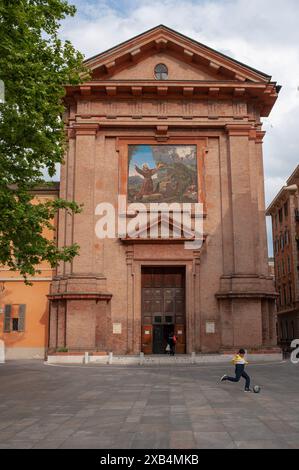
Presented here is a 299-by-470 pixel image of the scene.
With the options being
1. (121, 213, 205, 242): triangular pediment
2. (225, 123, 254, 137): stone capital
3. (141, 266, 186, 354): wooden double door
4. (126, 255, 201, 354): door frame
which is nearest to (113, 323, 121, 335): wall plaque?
(126, 255, 201, 354): door frame

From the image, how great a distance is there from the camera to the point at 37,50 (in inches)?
619

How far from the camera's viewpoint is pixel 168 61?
1314 inches

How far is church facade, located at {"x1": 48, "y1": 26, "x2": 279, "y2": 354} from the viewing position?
1168 inches

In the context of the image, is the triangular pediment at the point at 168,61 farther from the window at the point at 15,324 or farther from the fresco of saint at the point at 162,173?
the window at the point at 15,324

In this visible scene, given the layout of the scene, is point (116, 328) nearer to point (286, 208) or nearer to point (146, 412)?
point (146, 412)

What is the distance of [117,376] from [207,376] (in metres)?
3.64

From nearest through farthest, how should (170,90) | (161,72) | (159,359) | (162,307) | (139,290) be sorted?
1. (159,359)
2. (139,290)
3. (162,307)
4. (170,90)
5. (161,72)

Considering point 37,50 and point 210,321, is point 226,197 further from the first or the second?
point 37,50

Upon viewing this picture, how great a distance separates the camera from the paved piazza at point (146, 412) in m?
8.28

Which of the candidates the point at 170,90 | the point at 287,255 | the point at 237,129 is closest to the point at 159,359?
the point at 237,129

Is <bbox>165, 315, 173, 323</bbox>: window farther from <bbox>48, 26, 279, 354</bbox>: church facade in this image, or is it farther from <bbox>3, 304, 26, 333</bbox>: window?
<bbox>3, 304, 26, 333</bbox>: window

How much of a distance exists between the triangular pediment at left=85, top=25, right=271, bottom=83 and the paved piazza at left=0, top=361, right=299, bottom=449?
20609 mm

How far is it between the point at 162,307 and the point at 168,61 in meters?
16.4

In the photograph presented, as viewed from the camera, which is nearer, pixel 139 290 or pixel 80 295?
pixel 80 295
